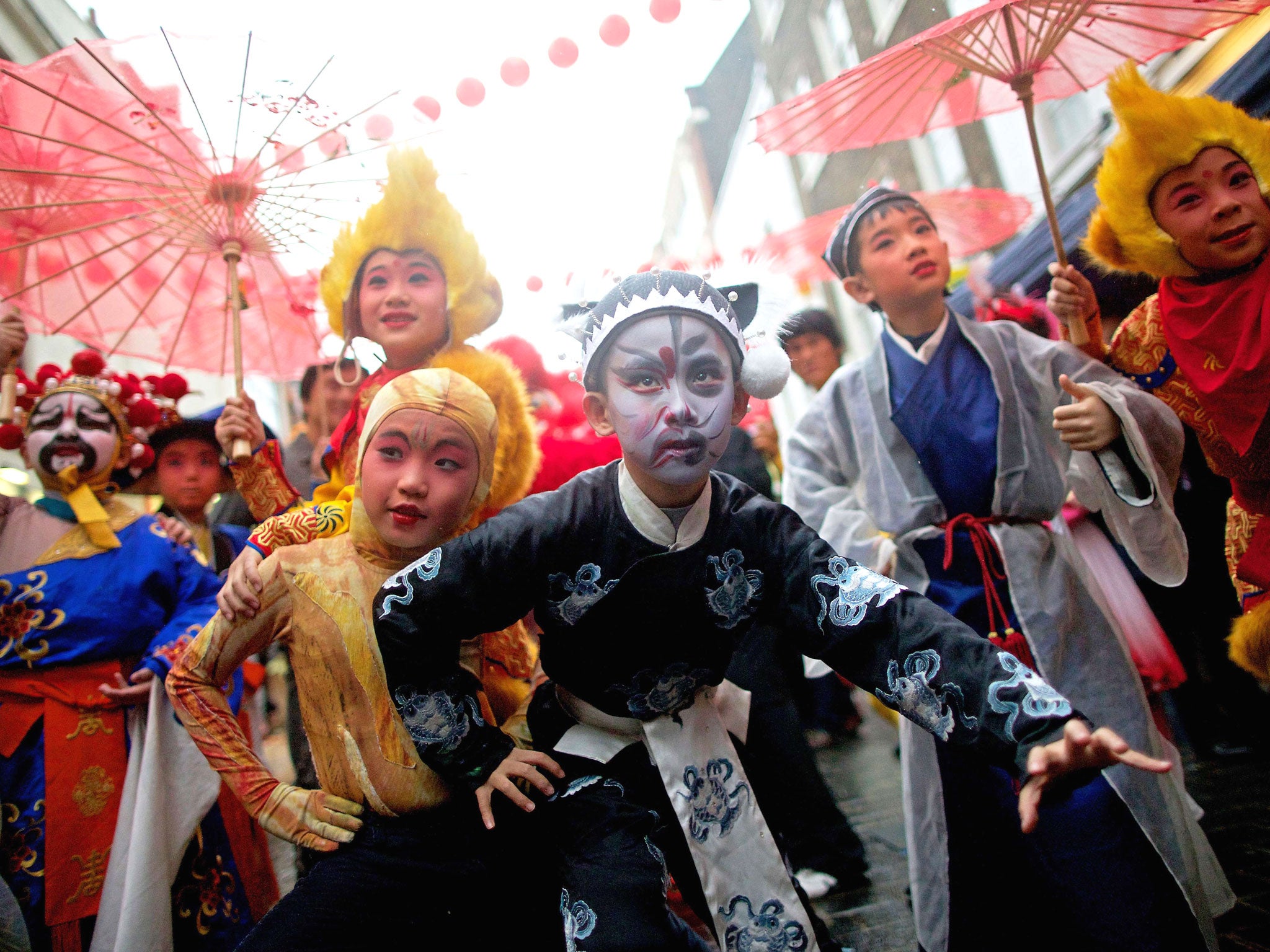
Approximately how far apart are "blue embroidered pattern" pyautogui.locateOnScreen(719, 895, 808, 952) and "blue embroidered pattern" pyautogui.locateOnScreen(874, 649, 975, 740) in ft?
1.72

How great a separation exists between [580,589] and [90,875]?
177 cm

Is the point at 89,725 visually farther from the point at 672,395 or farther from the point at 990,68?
the point at 990,68

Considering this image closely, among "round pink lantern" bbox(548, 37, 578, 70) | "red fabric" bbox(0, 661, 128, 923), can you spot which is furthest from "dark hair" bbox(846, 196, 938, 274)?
"red fabric" bbox(0, 661, 128, 923)

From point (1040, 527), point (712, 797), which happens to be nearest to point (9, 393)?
point (712, 797)

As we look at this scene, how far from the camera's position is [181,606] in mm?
2748

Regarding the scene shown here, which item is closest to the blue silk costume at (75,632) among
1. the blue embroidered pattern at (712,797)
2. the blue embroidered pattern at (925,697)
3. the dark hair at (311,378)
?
the dark hair at (311,378)

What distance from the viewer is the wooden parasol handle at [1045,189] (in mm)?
2484

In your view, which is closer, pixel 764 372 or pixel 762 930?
pixel 762 930

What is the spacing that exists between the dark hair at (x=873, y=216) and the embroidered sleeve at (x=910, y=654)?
3.99ft

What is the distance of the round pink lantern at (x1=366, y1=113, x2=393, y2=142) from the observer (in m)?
2.81

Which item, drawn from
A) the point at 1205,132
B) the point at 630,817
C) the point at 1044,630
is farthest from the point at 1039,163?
the point at 630,817

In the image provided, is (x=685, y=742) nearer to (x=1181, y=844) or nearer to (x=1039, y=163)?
(x=1181, y=844)

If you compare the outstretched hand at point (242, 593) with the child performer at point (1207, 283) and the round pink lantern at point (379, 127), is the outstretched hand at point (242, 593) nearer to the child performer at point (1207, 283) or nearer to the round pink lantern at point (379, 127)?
the round pink lantern at point (379, 127)

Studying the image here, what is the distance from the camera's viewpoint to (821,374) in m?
4.21
